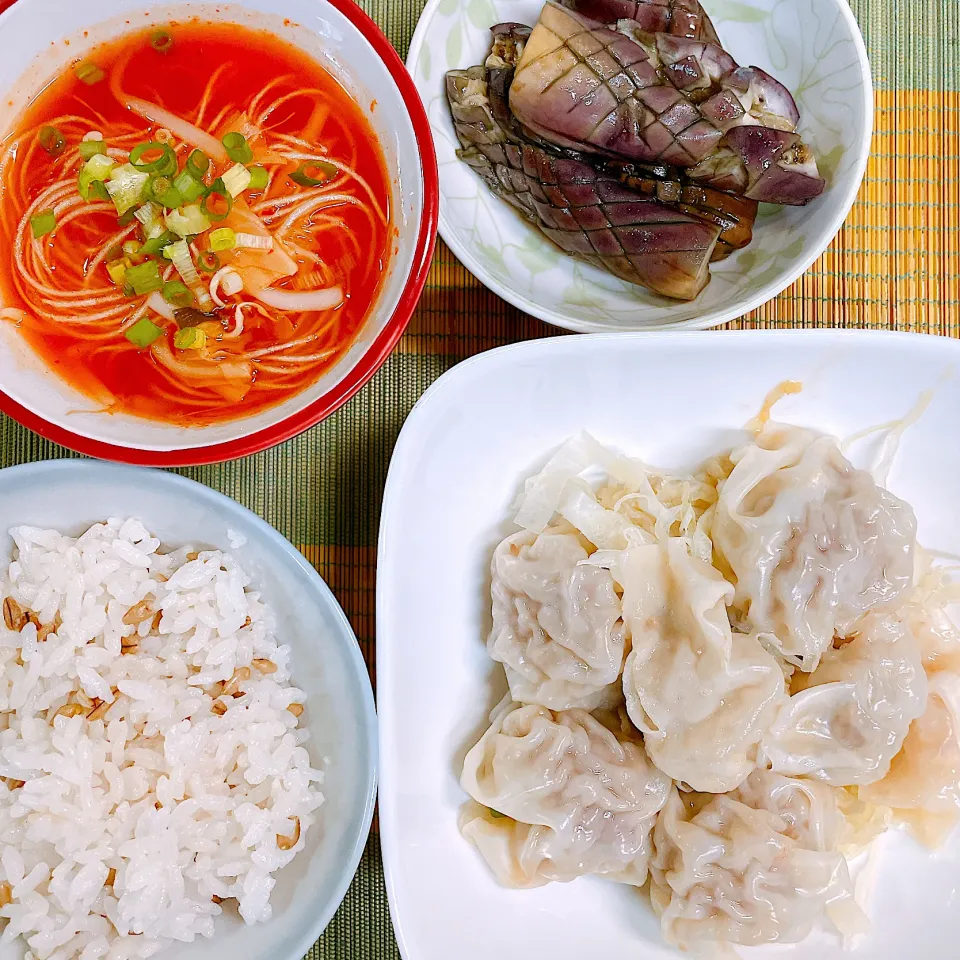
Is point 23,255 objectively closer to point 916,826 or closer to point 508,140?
point 508,140

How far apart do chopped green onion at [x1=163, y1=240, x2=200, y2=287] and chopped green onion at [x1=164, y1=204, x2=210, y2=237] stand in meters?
0.02

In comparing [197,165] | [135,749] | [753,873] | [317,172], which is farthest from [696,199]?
[135,749]

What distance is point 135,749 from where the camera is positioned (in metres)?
1.68

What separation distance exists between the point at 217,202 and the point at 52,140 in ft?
1.13

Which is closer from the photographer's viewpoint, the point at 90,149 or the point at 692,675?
the point at 90,149

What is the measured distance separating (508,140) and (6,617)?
144 cm

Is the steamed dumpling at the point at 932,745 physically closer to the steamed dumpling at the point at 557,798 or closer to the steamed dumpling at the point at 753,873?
the steamed dumpling at the point at 753,873

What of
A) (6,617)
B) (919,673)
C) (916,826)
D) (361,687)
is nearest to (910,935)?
(916,826)

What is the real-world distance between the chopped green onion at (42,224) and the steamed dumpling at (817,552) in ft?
4.69

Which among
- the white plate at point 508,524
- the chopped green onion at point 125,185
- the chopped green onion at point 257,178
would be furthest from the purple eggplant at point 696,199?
the chopped green onion at point 125,185

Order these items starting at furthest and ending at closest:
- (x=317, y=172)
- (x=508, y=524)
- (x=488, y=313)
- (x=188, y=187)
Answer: (x=488, y=313) → (x=508, y=524) → (x=317, y=172) → (x=188, y=187)

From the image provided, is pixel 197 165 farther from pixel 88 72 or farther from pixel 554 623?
pixel 554 623

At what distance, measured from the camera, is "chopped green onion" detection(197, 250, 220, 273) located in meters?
1.55

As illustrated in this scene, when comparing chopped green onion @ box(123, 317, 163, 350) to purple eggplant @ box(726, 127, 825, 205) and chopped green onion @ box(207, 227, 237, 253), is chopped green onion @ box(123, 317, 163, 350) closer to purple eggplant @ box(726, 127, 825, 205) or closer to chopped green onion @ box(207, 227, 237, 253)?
chopped green onion @ box(207, 227, 237, 253)
